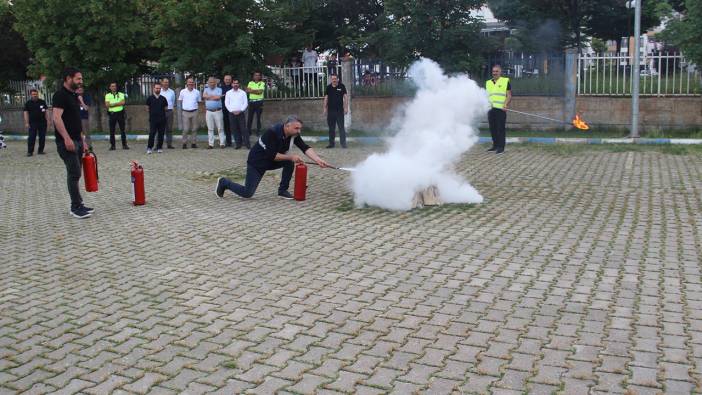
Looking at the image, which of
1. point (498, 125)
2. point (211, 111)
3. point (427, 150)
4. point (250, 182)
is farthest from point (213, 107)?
point (427, 150)

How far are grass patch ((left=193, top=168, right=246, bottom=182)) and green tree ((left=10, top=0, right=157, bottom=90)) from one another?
12.3 metres

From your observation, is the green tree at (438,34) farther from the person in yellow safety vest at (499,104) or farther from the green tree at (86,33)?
the green tree at (86,33)

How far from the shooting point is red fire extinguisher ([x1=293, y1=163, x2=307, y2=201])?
434 inches

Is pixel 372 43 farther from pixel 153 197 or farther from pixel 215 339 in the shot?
pixel 215 339

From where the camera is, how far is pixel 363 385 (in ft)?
14.9

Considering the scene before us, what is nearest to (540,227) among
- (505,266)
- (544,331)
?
(505,266)

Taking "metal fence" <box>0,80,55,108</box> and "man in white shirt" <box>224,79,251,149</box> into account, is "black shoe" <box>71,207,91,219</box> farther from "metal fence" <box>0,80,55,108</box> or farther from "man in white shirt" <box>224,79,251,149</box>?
"metal fence" <box>0,80,55,108</box>

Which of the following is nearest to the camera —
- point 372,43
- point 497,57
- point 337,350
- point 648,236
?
point 337,350

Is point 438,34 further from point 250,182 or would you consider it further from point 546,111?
point 250,182

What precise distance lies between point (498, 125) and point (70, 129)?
10703mm

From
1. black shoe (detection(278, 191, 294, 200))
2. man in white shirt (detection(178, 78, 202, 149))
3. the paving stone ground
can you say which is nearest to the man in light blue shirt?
man in white shirt (detection(178, 78, 202, 149))

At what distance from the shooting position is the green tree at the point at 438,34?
887 inches

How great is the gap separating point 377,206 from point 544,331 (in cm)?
524

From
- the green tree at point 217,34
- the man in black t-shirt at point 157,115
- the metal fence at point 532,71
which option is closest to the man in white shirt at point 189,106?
the man in black t-shirt at point 157,115
